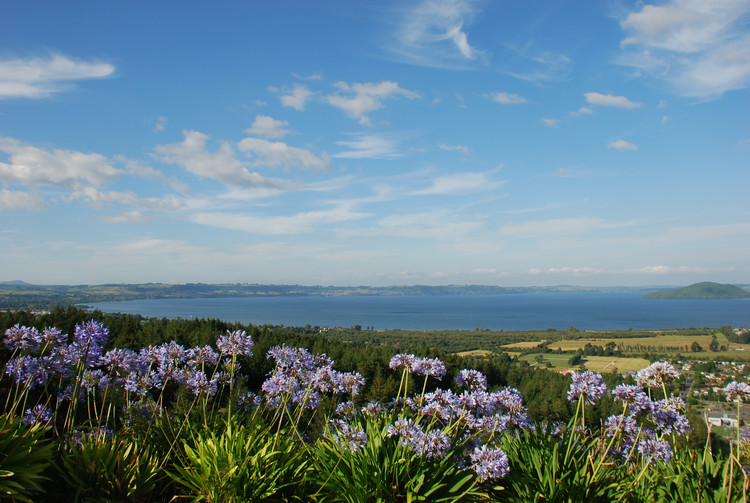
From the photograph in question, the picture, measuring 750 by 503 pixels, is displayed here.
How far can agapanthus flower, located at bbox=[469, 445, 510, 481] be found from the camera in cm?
404

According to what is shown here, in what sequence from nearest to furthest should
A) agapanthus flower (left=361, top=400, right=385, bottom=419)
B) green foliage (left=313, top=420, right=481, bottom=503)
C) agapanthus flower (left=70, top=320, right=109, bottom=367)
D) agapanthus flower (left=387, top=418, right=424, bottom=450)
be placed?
green foliage (left=313, top=420, right=481, bottom=503)
agapanthus flower (left=387, top=418, right=424, bottom=450)
agapanthus flower (left=70, top=320, right=109, bottom=367)
agapanthus flower (left=361, top=400, right=385, bottom=419)

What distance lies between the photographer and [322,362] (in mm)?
6195

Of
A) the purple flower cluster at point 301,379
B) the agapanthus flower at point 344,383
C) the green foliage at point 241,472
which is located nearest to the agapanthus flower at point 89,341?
the green foliage at point 241,472

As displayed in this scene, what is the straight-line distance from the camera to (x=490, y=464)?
405 cm

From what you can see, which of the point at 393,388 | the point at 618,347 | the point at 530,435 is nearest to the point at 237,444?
the point at 530,435

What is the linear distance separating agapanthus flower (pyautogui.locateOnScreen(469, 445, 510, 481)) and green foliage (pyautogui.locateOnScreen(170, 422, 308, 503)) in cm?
180

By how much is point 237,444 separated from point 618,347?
371ft

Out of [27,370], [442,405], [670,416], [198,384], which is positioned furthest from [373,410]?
[27,370]

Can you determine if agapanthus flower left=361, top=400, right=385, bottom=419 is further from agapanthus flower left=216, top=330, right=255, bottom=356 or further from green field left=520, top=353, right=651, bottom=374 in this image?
green field left=520, top=353, right=651, bottom=374

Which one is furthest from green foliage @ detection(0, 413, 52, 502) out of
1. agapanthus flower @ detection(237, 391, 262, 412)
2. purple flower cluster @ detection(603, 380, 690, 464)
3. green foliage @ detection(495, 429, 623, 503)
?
purple flower cluster @ detection(603, 380, 690, 464)

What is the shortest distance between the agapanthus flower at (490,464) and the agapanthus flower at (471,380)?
1.41m

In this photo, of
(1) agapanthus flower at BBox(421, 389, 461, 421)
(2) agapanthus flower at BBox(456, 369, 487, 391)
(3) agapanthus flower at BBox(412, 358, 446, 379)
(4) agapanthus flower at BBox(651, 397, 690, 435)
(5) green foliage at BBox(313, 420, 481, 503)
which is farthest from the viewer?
(2) agapanthus flower at BBox(456, 369, 487, 391)

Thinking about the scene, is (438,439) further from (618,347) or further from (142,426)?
(618,347)

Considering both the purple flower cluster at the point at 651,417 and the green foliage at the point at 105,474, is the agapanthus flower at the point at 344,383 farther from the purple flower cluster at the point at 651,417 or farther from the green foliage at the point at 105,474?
the purple flower cluster at the point at 651,417
